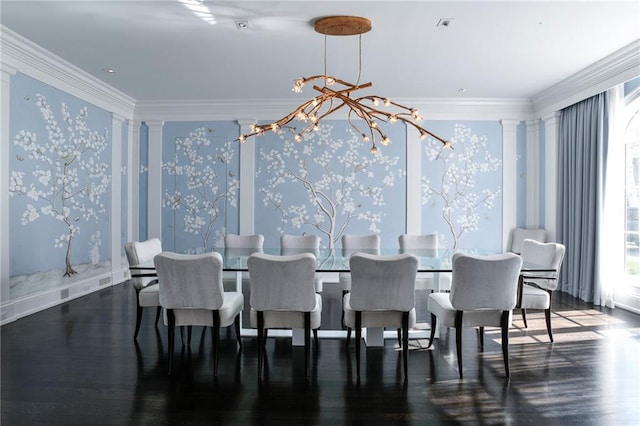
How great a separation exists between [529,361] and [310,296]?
1.78 meters

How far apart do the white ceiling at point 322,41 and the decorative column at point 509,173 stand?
2.66 feet

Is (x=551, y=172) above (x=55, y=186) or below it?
above

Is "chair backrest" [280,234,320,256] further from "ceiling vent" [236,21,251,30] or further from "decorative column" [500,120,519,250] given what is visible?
"decorative column" [500,120,519,250]

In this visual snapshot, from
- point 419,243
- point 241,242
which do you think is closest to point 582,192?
point 419,243

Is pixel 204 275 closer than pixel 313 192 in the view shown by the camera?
Yes

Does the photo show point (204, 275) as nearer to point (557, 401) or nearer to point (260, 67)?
point (557, 401)

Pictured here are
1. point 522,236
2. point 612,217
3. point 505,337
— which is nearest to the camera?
point 505,337

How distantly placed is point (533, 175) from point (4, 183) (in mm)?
6758

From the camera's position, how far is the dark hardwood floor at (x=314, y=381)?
251 cm

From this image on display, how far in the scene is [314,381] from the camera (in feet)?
9.80

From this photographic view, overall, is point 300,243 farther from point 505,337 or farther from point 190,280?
point 505,337

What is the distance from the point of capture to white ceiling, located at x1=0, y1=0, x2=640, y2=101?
11.9 ft

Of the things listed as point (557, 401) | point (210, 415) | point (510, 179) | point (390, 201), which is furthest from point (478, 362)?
point (510, 179)

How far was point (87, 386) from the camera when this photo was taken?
2.88 metres
